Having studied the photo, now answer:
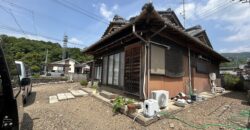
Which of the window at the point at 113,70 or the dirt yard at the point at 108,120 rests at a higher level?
the window at the point at 113,70

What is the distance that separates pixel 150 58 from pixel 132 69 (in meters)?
0.93

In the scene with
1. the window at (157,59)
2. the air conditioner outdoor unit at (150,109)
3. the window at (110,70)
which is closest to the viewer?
the air conditioner outdoor unit at (150,109)

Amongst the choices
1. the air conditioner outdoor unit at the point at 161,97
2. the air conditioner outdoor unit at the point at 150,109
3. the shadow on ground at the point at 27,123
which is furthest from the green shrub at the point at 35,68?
the air conditioner outdoor unit at the point at 150,109

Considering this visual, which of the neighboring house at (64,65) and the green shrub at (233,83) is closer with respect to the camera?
the green shrub at (233,83)

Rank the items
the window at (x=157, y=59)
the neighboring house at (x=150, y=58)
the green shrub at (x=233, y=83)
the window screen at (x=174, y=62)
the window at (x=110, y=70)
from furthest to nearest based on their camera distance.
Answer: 1. the green shrub at (x=233, y=83)
2. the window at (x=110, y=70)
3. the window screen at (x=174, y=62)
4. the window at (x=157, y=59)
5. the neighboring house at (x=150, y=58)

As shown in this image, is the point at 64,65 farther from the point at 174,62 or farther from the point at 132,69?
the point at 174,62

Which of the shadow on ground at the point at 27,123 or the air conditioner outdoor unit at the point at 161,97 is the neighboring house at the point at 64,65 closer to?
the shadow on ground at the point at 27,123

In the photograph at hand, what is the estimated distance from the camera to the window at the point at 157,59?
219 inches

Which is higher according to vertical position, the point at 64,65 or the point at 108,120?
the point at 64,65

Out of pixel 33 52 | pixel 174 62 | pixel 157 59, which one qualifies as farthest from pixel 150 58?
pixel 33 52

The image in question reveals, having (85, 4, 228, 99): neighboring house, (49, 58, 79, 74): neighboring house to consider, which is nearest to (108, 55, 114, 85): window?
(85, 4, 228, 99): neighboring house

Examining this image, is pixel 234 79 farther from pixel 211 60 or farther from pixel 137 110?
pixel 137 110

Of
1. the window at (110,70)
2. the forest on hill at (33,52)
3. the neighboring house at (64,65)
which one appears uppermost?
the forest on hill at (33,52)

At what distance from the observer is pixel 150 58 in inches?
213
